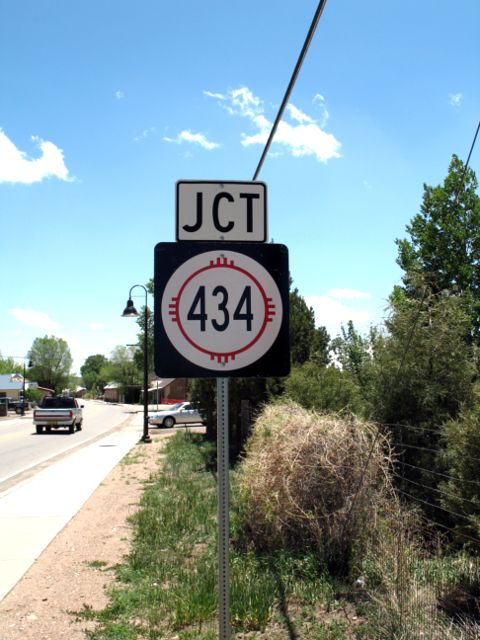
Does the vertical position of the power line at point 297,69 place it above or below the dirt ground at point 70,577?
above

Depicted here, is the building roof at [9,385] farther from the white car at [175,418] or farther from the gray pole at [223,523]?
the gray pole at [223,523]

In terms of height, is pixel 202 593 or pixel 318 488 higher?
pixel 318 488

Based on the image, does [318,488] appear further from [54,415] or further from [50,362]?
[50,362]

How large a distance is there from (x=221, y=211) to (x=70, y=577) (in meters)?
4.30

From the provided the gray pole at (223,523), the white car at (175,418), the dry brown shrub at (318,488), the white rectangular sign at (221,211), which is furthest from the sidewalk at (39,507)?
the white car at (175,418)

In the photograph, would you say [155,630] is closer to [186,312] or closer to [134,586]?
[134,586]

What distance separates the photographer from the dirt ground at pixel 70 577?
178 inches

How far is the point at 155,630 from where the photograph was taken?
4.20 metres

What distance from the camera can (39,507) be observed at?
945 centimetres

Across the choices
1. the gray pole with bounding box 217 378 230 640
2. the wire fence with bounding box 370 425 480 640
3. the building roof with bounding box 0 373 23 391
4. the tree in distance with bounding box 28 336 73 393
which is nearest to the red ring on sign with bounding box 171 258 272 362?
the gray pole with bounding box 217 378 230 640

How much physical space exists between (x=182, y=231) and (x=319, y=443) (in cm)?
346

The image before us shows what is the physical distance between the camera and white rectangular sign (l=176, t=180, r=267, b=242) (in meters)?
3.09

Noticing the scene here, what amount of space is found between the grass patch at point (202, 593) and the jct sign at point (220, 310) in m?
2.23

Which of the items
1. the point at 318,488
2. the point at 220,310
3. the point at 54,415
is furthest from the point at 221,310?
the point at 54,415
